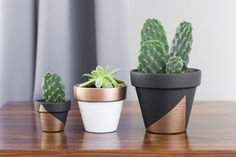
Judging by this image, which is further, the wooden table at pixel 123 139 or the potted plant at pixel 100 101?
the potted plant at pixel 100 101

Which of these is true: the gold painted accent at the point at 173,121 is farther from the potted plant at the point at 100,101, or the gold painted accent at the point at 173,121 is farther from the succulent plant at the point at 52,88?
the succulent plant at the point at 52,88

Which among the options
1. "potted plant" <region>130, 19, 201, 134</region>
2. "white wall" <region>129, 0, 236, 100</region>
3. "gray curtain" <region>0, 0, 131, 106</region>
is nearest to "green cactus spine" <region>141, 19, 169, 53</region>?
"potted plant" <region>130, 19, 201, 134</region>

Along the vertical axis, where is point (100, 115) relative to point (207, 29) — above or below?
below

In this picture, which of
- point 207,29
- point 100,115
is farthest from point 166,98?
point 207,29

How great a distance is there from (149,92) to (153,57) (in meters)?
0.07

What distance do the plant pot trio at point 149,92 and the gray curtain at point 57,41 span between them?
A: 1.22ft

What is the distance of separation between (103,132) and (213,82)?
0.68 metres

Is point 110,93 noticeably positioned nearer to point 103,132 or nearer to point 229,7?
point 103,132

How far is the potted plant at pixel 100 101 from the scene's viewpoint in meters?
0.77

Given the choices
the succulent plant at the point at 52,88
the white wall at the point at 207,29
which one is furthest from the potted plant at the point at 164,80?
the white wall at the point at 207,29

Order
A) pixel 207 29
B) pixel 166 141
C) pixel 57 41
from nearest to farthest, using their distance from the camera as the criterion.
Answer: pixel 166 141, pixel 57 41, pixel 207 29

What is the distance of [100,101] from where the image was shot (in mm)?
774

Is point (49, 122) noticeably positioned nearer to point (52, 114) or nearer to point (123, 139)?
point (52, 114)

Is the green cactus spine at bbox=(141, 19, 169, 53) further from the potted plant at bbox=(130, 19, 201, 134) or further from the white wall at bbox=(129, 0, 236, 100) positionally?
the white wall at bbox=(129, 0, 236, 100)
